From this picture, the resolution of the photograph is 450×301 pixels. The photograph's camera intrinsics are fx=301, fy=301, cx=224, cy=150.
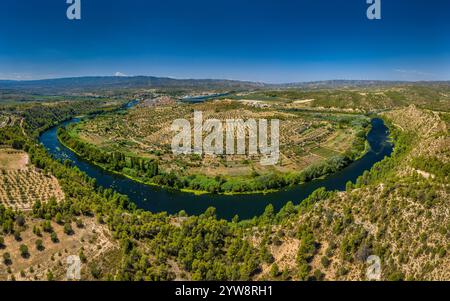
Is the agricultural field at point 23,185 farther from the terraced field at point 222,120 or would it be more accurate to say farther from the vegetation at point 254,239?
the terraced field at point 222,120

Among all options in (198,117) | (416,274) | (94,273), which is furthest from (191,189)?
(198,117)

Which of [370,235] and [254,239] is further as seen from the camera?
[254,239]

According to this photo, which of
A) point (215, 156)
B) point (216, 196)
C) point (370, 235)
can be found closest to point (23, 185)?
point (216, 196)

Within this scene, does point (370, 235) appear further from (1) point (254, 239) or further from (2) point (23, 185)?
(2) point (23, 185)

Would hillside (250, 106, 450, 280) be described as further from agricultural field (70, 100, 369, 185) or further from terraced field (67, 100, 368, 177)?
terraced field (67, 100, 368, 177)

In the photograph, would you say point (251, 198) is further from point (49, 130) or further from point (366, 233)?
point (49, 130)

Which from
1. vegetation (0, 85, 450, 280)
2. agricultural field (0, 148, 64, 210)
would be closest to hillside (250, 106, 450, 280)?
vegetation (0, 85, 450, 280)

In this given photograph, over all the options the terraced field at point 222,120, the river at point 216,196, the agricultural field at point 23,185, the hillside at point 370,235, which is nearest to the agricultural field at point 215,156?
the terraced field at point 222,120
